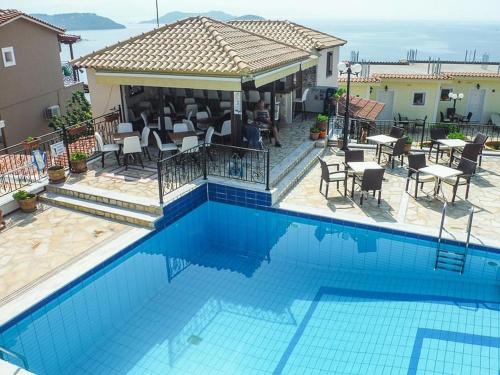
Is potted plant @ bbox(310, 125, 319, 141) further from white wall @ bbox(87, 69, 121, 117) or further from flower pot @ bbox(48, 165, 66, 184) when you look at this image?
flower pot @ bbox(48, 165, 66, 184)

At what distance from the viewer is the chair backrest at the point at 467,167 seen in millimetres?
14240

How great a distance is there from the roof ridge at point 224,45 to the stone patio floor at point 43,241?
629cm

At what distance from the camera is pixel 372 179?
46.0 feet

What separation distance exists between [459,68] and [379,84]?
10.8 m

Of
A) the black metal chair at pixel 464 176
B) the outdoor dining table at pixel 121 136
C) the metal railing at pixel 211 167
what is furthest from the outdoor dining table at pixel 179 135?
the black metal chair at pixel 464 176

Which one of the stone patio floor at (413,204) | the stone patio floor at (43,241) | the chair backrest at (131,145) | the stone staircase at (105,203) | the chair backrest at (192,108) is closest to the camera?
the stone patio floor at (43,241)

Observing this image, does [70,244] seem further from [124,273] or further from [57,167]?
[57,167]

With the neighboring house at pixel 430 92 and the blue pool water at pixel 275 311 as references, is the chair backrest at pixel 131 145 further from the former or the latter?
the neighboring house at pixel 430 92

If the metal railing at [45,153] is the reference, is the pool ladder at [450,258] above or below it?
below

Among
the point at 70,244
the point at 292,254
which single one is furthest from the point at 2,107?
the point at 292,254

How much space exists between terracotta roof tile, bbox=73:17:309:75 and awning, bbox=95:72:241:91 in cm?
25

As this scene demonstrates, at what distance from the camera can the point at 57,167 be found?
15.2 meters

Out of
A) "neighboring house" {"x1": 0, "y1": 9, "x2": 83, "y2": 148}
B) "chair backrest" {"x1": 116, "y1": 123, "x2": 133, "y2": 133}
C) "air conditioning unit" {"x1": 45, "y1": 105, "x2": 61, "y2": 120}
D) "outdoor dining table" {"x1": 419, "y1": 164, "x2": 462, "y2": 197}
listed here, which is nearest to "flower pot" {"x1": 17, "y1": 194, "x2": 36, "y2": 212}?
"chair backrest" {"x1": 116, "y1": 123, "x2": 133, "y2": 133}

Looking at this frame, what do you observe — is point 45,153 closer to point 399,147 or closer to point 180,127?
A: point 180,127
